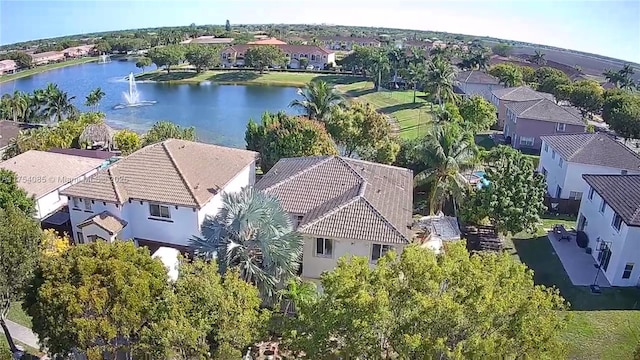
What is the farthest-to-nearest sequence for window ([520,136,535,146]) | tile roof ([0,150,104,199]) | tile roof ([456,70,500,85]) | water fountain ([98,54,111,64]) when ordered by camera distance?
water fountain ([98,54,111,64]) < tile roof ([456,70,500,85]) < window ([520,136,535,146]) < tile roof ([0,150,104,199])

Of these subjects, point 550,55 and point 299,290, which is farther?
point 550,55

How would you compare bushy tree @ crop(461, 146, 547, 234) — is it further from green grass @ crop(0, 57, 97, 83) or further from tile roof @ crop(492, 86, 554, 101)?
green grass @ crop(0, 57, 97, 83)

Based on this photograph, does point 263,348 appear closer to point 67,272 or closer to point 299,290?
point 299,290

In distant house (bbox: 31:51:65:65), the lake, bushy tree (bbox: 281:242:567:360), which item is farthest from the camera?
distant house (bbox: 31:51:65:65)

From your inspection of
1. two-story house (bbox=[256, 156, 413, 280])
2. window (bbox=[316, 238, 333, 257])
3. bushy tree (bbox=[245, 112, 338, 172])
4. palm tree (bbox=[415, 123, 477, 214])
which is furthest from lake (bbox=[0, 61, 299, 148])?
window (bbox=[316, 238, 333, 257])

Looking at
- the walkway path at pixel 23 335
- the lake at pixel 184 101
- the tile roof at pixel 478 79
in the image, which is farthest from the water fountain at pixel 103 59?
the walkway path at pixel 23 335

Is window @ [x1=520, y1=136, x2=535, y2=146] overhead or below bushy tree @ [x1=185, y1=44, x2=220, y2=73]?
below

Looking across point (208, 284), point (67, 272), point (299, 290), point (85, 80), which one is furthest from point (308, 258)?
point (85, 80)
